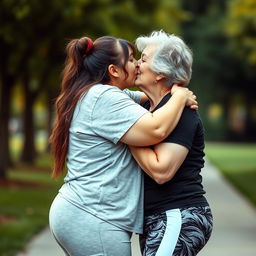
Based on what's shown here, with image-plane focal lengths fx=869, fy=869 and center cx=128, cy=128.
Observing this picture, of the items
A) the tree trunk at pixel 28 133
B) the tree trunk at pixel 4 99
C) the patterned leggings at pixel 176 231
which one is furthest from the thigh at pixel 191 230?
the tree trunk at pixel 28 133

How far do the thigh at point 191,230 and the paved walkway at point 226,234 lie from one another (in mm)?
5192

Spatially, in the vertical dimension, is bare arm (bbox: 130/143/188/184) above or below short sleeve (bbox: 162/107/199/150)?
below

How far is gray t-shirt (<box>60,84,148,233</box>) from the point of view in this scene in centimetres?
397

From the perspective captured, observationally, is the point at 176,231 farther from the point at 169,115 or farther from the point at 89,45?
the point at 89,45

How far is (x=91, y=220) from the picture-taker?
3953 millimetres

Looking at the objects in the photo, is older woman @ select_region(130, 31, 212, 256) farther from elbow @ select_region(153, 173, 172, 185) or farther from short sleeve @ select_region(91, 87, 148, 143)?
short sleeve @ select_region(91, 87, 148, 143)

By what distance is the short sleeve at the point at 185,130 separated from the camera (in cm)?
400

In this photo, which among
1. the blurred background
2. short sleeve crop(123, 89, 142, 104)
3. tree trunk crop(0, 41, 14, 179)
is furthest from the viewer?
tree trunk crop(0, 41, 14, 179)

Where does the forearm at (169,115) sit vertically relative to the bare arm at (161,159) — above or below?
above

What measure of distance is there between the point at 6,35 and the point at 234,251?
31.4ft

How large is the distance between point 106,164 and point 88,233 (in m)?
0.33

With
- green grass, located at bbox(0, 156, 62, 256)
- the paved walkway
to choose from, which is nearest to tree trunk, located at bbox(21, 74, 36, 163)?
green grass, located at bbox(0, 156, 62, 256)

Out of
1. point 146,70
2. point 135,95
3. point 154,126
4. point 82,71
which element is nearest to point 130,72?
point 146,70

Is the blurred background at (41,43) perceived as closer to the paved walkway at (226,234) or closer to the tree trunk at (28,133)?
the tree trunk at (28,133)
